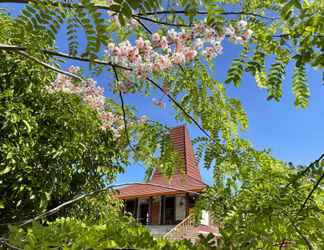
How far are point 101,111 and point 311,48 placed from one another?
3.99 metres

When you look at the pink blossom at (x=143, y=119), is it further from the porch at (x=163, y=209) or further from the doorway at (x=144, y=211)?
the doorway at (x=144, y=211)

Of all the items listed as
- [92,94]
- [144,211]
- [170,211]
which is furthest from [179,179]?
[92,94]

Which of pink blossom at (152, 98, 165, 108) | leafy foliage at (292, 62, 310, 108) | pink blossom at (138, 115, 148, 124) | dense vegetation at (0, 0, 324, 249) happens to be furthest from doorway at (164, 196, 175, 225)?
leafy foliage at (292, 62, 310, 108)

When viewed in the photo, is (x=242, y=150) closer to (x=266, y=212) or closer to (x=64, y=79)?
(x=266, y=212)

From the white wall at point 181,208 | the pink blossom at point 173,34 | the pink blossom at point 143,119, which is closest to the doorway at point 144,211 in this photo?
the white wall at point 181,208

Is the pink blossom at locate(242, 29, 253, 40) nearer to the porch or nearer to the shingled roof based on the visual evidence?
the shingled roof

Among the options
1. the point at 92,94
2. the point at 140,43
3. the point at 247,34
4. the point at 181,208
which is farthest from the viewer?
the point at 181,208

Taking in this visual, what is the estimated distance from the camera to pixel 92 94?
172 inches

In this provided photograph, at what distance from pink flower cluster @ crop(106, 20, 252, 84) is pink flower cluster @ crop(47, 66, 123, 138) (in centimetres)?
118

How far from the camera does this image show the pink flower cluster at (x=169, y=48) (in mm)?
2672

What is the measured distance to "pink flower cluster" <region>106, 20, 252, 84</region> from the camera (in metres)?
2.67

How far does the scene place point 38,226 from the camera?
1292 millimetres

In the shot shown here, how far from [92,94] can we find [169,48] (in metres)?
1.77

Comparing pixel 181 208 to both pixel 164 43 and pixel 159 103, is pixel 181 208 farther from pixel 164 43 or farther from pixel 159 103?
pixel 164 43
